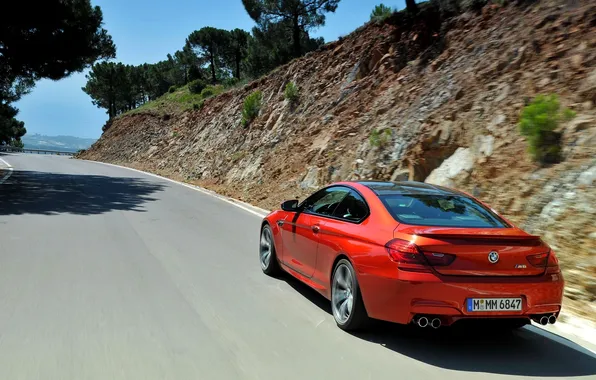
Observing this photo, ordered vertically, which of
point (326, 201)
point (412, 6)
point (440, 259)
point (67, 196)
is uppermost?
point (412, 6)

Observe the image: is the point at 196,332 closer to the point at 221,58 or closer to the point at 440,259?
the point at 440,259

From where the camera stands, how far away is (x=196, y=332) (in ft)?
15.7

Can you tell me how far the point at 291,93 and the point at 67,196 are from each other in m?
11.8

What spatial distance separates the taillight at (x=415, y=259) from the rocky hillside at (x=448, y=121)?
2.41 meters

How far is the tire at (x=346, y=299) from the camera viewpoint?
471cm

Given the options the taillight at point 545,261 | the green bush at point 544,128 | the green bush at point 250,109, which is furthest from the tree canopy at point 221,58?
the taillight at point 545,261

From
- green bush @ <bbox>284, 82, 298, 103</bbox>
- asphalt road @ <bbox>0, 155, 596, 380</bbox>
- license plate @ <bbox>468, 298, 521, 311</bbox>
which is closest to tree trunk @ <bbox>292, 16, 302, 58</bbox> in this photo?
green bush @ <bbox>284, 82, 298, 103</bbox>

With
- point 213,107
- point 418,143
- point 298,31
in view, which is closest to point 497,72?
point 418,143

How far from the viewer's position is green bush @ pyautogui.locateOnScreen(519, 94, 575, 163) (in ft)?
29.8

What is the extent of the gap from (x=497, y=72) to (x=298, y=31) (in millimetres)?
24006

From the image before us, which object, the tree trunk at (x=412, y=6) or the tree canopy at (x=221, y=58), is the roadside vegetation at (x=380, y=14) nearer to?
the tree trunk at (x=412, y=6)

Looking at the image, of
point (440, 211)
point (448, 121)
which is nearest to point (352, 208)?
point (440, 211)

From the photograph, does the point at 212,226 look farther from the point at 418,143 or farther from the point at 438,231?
A: the point at 438,231

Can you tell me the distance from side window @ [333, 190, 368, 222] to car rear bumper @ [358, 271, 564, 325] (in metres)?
0.97
